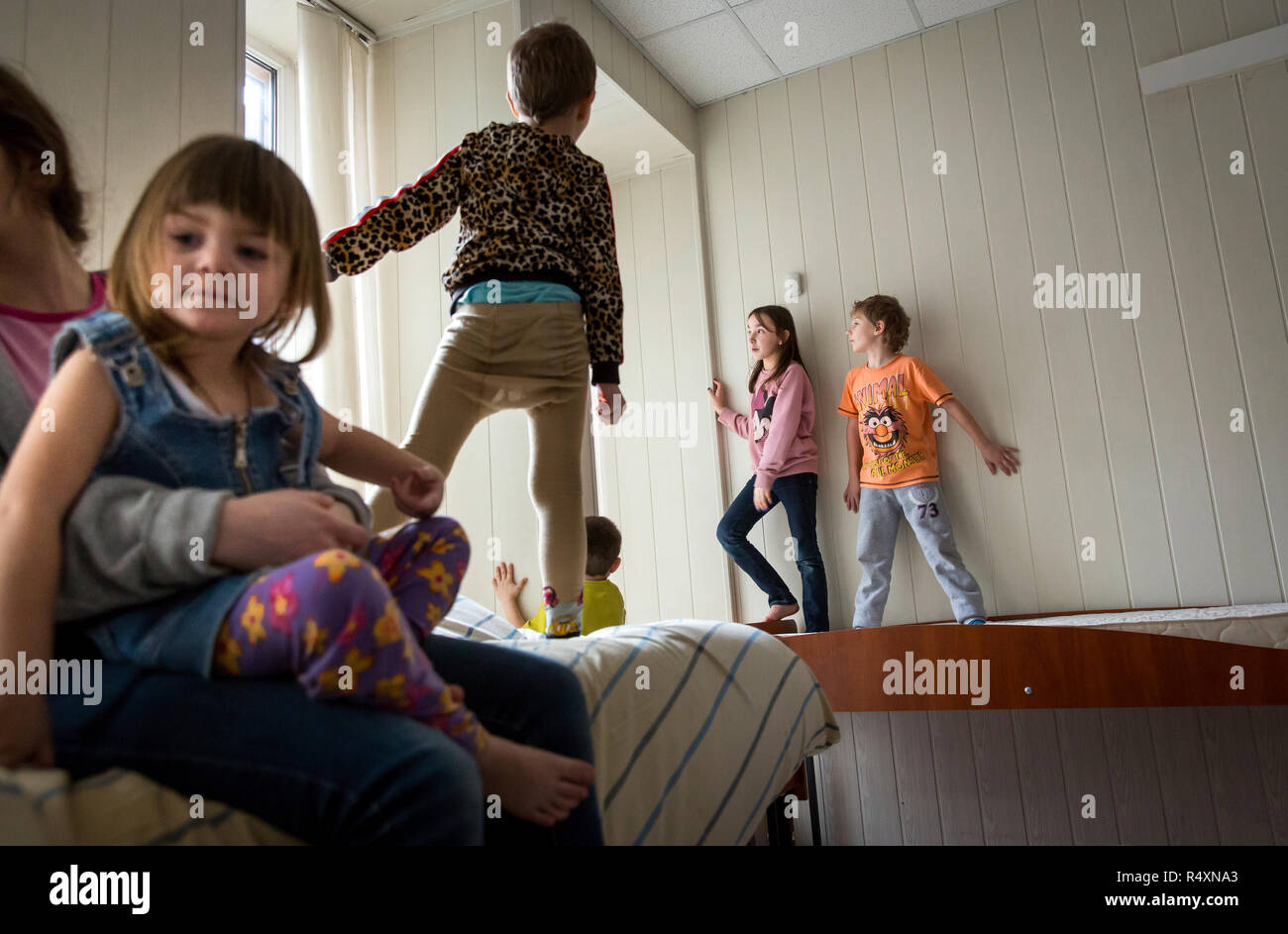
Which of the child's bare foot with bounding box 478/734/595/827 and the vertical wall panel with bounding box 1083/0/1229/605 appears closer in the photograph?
the child's bare foot with bounding box 478/734/595/827

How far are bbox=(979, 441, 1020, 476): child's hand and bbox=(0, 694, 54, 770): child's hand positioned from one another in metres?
2.54

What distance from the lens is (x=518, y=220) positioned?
1434 millimetres

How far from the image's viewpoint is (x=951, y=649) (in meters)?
1.92

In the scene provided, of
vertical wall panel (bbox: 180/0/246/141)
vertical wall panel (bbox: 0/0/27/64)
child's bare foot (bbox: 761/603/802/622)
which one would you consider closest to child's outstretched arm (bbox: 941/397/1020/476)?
→ child's bare foot (bbox: 761/603/802/622)

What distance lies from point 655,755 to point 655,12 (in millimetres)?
2597

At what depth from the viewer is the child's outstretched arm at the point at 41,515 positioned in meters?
0.51

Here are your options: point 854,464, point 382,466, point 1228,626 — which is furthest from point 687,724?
point 854,464

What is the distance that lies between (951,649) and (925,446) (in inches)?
34.4

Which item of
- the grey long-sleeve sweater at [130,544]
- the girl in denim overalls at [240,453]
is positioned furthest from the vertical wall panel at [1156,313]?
the grey long-sleeve sweater at [130,544]

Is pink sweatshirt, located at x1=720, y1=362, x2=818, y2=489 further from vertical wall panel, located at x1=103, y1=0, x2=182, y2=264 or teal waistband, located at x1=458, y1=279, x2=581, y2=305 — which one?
vertical wall panel, located at x1=103, y1=0, x2=182, y2=264

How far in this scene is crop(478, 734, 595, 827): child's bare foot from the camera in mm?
641

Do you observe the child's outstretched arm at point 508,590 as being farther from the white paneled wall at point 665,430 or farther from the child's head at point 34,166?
the child's head at point 34,166
